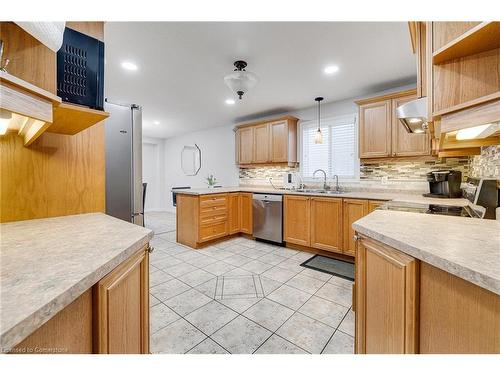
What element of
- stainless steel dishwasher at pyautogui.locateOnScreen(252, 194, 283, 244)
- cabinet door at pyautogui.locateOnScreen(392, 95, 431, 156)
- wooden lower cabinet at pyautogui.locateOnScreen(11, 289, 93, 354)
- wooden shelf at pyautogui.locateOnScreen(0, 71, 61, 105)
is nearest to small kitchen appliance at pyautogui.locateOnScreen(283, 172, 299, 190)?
stainless steel dishwasher at pyautogui.locateOnScreen(252, 194, 283, 244)

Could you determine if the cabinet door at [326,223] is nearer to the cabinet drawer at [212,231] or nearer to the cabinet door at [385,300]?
the cabinet drawer at [212,231]

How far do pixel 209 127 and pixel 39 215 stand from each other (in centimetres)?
477

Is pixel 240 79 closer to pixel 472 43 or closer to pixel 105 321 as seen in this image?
pixel 472 43

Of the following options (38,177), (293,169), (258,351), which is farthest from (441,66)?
(293,169)

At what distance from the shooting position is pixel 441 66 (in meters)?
A: 1.12

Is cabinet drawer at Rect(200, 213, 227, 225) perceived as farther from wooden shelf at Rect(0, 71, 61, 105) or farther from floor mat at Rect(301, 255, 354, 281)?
wooden shelf at Rect(0, 71, 61, 105)

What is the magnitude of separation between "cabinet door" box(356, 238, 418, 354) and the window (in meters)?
2.73

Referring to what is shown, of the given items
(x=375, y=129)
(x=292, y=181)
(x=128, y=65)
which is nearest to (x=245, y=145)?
(x=292, y=181)

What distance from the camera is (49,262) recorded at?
682 mm

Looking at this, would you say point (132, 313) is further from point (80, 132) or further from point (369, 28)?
point (369, 28)

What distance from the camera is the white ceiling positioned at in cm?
195

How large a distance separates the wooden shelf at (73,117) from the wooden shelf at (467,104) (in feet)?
5.54

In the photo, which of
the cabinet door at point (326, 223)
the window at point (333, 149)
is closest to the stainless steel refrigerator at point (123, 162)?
the cabinet door at point (326, 223)

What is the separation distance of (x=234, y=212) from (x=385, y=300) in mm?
3155
